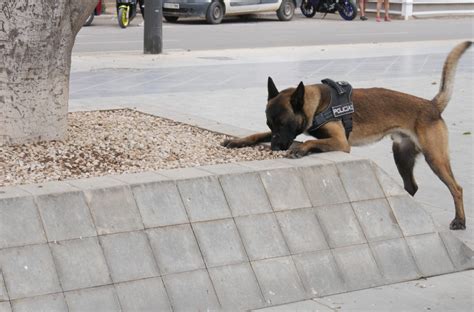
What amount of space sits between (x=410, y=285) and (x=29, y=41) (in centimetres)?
260

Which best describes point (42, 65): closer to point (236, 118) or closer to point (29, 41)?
point (29, 41)

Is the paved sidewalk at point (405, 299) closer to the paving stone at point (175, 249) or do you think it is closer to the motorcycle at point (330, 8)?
the paving stone at point (175, 249)

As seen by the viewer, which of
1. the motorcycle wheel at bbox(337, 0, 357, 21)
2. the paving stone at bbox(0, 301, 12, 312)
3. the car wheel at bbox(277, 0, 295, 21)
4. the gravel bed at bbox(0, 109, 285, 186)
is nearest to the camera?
the paving stone at bbox(0, 301, 12, 312)

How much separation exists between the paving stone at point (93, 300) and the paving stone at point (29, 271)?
0.09 m

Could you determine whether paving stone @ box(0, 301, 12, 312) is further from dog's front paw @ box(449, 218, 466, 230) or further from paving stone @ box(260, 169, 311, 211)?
A: dog's front paw @ box(449, 218, 466, 230)

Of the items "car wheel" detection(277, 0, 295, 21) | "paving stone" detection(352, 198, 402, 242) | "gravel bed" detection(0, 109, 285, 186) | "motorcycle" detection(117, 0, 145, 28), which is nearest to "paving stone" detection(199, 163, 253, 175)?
"gravel bed" detection(0, 109, 285, 186)

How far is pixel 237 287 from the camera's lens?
493cm

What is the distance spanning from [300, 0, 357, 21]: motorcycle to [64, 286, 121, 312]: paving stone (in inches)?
953

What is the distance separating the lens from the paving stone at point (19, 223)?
177 inches

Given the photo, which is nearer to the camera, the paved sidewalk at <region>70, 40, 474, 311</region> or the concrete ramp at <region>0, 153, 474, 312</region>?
the concrete ramp at <region>0, 153, 474, 312</region>

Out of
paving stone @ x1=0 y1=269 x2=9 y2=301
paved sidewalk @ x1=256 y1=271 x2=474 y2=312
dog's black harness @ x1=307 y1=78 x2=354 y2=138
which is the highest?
dog's black harness @ x1=307 y1=78 x2=354 y2=138

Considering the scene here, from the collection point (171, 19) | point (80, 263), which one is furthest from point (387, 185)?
point (171, 19)

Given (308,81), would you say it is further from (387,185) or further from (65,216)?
(65,216)

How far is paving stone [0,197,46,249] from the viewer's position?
14.8 ft
